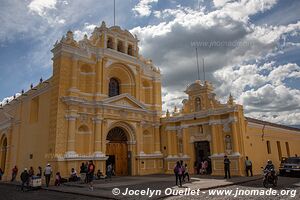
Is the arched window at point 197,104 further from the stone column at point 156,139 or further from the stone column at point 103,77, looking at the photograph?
the stone column at point 103,77

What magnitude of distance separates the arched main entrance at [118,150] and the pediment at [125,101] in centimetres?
217

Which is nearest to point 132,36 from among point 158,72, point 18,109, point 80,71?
point 158,72

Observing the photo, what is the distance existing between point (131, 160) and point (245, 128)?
31.1ft

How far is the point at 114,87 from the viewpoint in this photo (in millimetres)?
24906

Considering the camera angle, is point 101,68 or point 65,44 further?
point 101,68

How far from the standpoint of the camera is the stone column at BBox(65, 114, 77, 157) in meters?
19.1

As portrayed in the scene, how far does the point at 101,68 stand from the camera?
22453mm

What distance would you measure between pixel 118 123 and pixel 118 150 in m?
2.33

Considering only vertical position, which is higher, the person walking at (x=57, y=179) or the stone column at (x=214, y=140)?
the stone column at (x=214, y=140)

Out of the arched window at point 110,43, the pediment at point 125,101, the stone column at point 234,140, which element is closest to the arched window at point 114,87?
the pediment at point 125,101

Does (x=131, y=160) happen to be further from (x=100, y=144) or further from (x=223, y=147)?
(x=223, y=147)

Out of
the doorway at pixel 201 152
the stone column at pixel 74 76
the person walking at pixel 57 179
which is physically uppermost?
the stone column at pixel 74 76

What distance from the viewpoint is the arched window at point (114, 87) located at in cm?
2456

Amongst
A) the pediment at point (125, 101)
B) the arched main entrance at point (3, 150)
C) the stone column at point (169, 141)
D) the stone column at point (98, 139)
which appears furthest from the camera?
the arched main entrance at point (3, 150)
